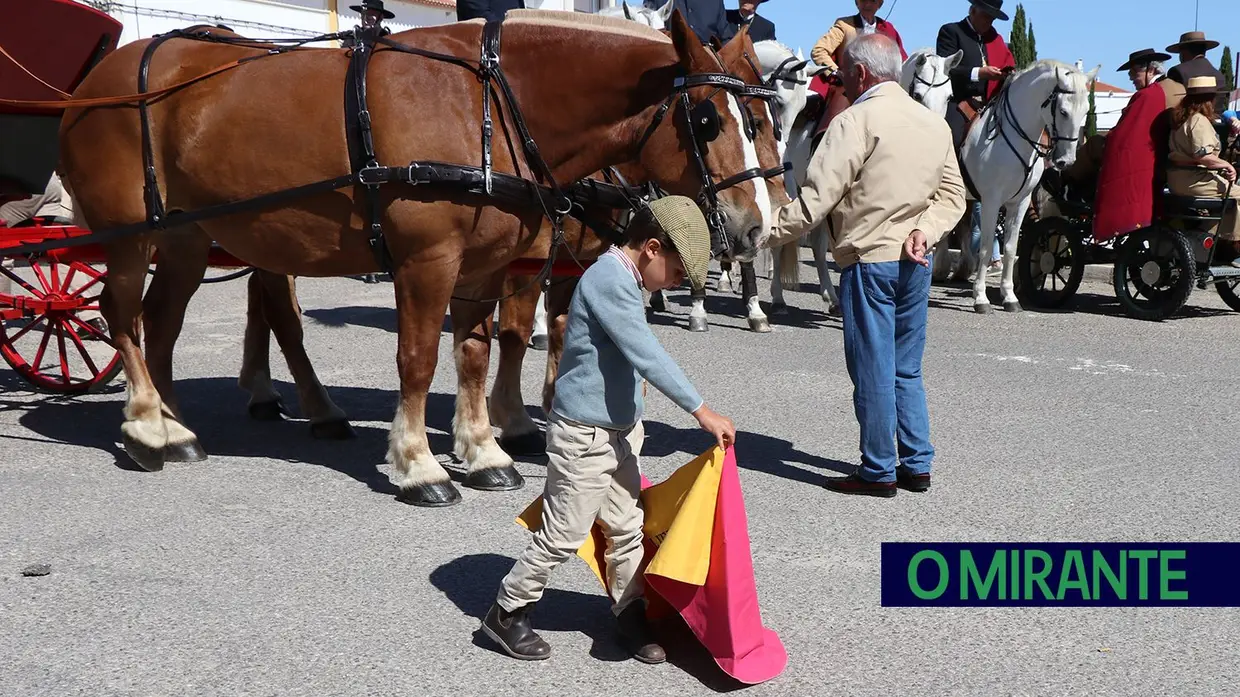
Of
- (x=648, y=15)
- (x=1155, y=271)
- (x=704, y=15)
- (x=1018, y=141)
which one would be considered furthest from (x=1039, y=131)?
(x=648, y=15)

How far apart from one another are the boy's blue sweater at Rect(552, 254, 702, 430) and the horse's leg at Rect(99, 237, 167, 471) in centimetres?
273

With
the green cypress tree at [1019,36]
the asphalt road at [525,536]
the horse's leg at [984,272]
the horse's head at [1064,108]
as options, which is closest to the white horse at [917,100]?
the horse's head at [1064,108]

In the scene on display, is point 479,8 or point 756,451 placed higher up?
point 479,8

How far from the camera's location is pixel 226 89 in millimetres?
5270

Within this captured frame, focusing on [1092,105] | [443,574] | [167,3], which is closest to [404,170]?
[443,574]

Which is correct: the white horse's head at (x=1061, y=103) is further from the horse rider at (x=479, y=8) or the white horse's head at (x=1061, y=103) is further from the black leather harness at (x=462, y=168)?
the black leather harness at (x=462, y=168)

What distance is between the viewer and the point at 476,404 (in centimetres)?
561

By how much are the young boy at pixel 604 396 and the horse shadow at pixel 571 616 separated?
0.13 metres

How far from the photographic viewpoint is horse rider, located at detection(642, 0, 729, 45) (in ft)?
32.2

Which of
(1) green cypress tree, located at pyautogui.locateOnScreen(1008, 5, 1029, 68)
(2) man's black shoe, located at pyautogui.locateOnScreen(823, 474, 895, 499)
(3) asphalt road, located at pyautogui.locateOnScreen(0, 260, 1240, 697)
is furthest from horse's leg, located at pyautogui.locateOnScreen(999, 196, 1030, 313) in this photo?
(1) green cypress tree, located at pyautogui.locateOnScreen(1008, 5, 1029, 68)

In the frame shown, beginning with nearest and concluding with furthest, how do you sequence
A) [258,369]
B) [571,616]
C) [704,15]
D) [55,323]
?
[571,616] < [258,369] < [55,323] < [704,15]

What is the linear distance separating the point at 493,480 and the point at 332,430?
130cm

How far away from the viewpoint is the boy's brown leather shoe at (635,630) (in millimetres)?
3758

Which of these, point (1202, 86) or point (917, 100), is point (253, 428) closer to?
point (917, 100)
